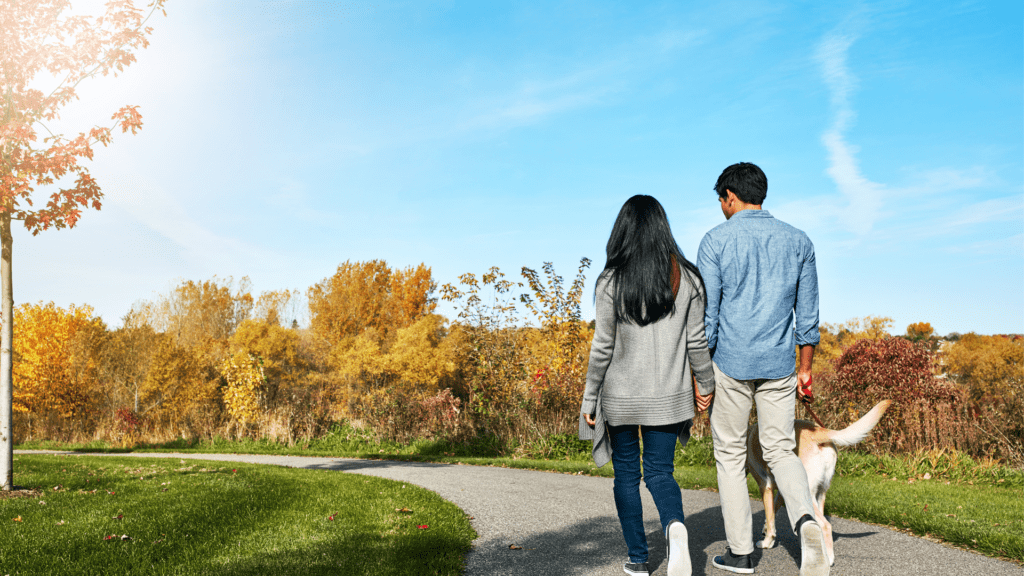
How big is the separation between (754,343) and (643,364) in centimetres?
67

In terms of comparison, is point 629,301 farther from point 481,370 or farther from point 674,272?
point 481,370

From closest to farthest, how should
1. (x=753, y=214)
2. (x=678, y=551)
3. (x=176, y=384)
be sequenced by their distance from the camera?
(x=678, y=551) → (x=753, y=214) → (x=176, y=384)

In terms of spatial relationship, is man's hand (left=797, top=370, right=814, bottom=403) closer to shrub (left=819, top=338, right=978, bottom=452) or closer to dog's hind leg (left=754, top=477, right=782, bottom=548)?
dog's hind leg (left=754, top=477, right=782, bottom=548)

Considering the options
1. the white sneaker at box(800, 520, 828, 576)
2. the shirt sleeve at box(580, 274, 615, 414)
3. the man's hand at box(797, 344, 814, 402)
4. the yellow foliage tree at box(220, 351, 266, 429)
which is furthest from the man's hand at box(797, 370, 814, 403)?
the yellow foliage tree at box(220, 351, 266, 429)

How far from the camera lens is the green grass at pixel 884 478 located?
15.1 feet

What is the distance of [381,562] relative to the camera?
3674 mm

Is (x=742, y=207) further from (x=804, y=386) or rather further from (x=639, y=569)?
(x=639, y=569)

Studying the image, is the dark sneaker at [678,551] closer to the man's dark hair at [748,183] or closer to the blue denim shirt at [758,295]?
the blue denim shirt at [758,295]

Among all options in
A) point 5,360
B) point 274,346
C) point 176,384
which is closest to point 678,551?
point 5,360

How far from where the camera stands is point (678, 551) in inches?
118

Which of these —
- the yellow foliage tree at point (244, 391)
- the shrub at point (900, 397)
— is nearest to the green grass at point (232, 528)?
the shrub at point (900, 397)

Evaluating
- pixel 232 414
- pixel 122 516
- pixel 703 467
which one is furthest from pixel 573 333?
pixel 232 414

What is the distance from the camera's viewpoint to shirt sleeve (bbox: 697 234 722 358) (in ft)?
11.2

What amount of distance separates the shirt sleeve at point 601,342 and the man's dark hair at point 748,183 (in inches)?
43.1
